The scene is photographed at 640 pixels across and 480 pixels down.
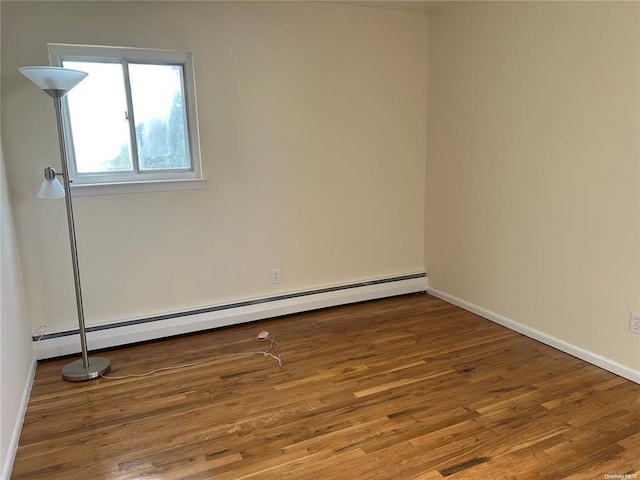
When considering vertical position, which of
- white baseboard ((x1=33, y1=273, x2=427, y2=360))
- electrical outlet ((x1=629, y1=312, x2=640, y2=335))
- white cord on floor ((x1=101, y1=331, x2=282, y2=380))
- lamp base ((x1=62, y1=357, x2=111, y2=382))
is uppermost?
electrical outlet ((x1=629, y1=312, x2=640, y2=335))

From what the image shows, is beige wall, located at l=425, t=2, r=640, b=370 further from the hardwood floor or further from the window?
the window

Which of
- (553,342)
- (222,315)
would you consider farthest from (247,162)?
(553,342)

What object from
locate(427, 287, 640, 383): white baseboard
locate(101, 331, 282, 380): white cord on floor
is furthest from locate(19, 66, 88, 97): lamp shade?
locate(427, 287, 640, 383): white baseboard

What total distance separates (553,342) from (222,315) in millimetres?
2288

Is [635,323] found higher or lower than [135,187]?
lower

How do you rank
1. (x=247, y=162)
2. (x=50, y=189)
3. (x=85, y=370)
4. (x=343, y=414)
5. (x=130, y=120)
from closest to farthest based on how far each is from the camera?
1. (x=343, y=414)
2. (x=50, y=189)
3. (x=85, y=370)
4. (x=130, y=120)
5. (x=247, y=162)

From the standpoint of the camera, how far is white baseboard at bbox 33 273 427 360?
3.00 m

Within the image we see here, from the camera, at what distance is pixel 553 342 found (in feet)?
9.61

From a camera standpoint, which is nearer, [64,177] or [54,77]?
[54,77]

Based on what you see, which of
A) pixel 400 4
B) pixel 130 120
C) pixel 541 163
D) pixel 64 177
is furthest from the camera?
pixel 400 4

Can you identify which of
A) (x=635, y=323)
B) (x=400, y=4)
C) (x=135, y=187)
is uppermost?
(x=400, y=4)

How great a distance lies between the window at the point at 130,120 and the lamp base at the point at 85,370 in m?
1.08

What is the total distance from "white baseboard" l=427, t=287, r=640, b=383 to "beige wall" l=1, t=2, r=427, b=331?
26.5 inches

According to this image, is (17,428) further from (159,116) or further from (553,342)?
(553,342)
